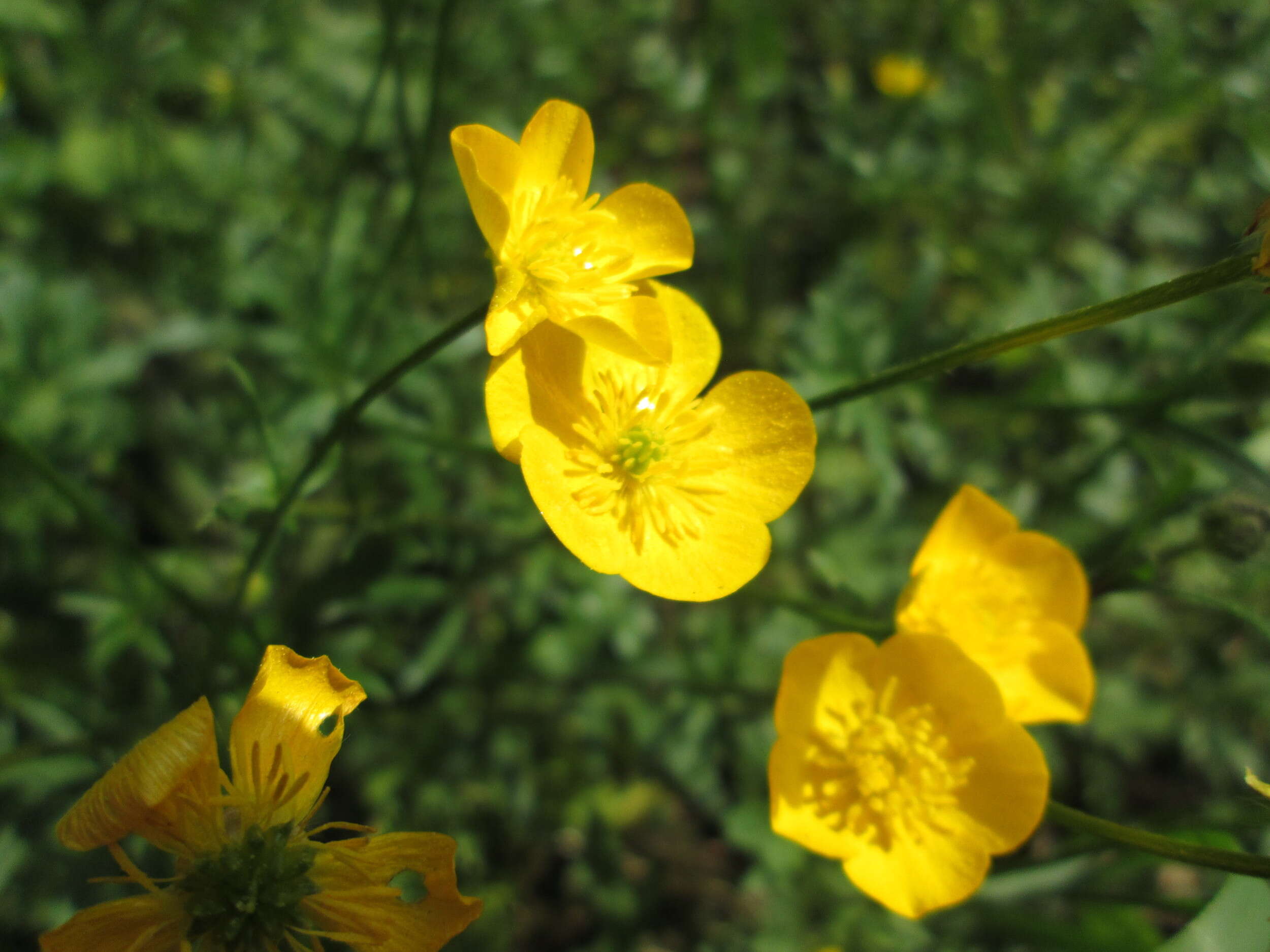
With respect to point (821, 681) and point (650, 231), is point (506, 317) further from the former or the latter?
point (821, 681)

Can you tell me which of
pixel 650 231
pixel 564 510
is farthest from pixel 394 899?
pixel 650 231

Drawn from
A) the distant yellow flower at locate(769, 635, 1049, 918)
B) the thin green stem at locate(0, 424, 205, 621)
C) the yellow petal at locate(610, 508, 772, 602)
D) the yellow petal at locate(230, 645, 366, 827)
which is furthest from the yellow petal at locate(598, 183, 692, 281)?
the thin green stem at locate(0, 424, 205, 621)

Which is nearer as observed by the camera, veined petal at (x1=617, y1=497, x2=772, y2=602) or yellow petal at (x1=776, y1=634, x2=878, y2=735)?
Answer: veined petal at (x1=617, y1=497, x2=772, y2=602)

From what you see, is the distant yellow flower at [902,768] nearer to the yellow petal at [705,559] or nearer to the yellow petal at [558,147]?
the yellow petal at [705,559]

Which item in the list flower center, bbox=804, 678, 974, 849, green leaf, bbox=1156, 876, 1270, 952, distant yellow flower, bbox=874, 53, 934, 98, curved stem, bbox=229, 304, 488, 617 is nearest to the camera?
curved stem, bbox=229, 304, 488, 617

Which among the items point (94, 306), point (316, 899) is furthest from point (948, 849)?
point (94, 306)

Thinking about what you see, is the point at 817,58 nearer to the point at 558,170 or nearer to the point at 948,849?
the point at 558,170

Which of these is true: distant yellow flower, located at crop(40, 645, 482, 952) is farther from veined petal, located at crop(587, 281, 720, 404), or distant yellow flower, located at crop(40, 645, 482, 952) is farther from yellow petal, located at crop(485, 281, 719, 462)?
veined petal, located at crop(587, 281, 720, 404)
